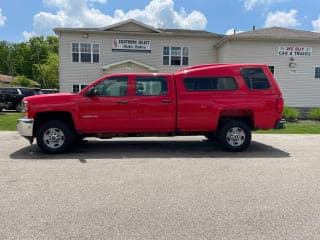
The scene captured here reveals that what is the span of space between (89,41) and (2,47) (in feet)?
241

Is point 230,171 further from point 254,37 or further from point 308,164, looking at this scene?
point 254,37

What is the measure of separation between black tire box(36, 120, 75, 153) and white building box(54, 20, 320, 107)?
1490 cm

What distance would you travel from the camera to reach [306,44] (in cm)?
2217

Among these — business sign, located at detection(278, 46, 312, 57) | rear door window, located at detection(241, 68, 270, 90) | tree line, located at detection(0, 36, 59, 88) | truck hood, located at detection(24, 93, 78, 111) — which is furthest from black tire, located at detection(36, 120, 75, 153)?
tree line, located at detection(0, 36, 59, 88)

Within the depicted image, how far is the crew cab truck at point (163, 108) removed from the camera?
25.2ft

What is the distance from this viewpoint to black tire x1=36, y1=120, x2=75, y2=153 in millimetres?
7672

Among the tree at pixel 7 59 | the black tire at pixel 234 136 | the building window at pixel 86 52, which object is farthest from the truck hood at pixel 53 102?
the tree at pixel 7 59

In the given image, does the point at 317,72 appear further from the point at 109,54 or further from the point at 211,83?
the point at 211,83

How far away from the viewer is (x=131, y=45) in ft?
74.7

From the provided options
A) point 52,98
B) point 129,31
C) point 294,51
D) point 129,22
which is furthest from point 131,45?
point 52,98

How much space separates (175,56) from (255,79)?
15.7 m

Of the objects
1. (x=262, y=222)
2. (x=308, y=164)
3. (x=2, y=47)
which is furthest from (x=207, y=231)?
(x=2, y=47)

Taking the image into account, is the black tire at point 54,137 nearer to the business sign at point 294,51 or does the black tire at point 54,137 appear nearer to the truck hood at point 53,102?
the truck hood at point 53,102

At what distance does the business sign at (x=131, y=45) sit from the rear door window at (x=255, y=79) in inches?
613
